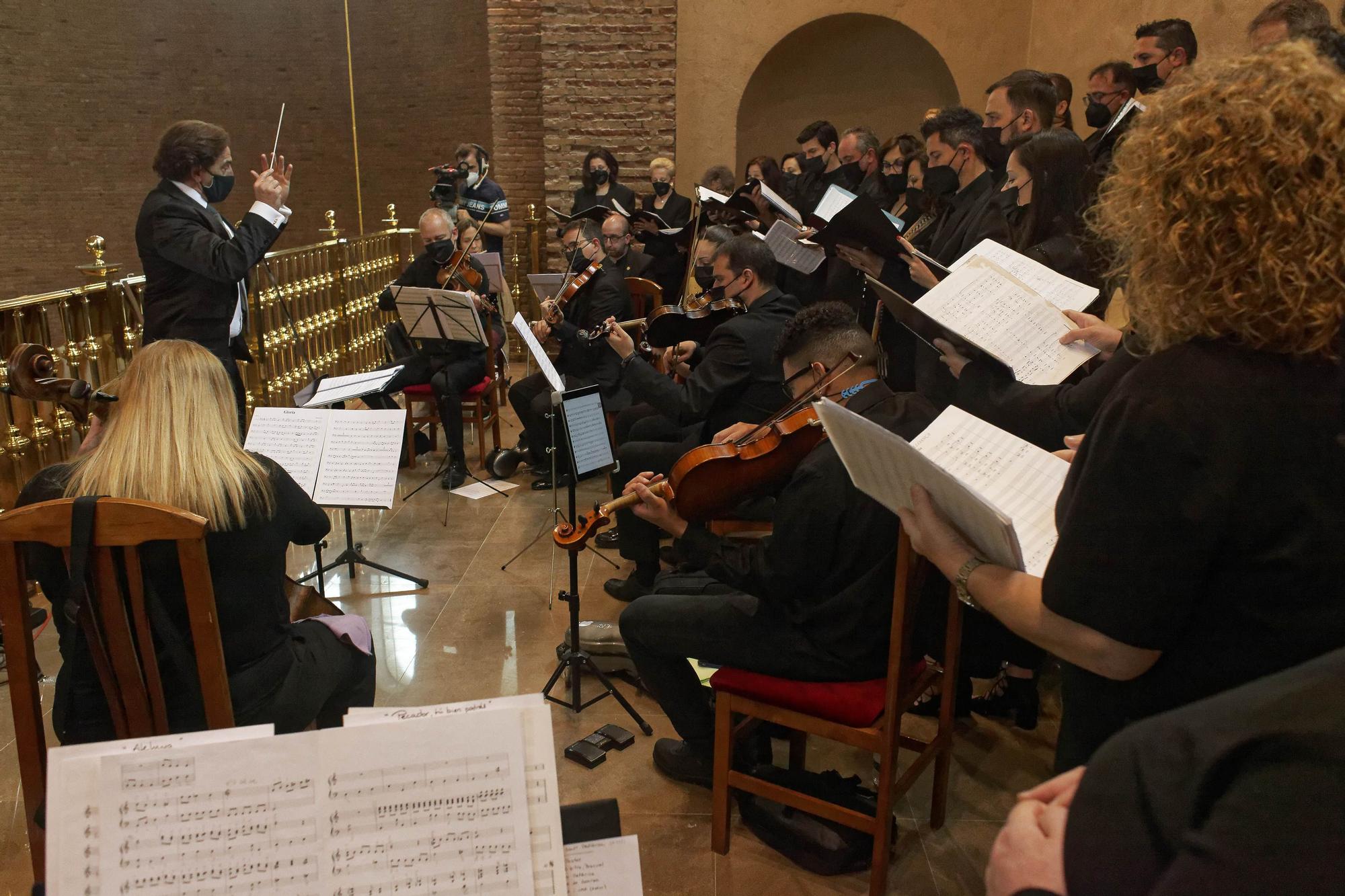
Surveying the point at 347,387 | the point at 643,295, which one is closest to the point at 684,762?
the point at 347,387

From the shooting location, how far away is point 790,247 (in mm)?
4723

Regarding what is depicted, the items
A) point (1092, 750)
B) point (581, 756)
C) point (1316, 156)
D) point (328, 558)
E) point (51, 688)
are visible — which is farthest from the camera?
point (328, 558)

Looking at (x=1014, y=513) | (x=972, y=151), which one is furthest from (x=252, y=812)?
(x=972, y=151)

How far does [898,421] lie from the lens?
8.34 ft

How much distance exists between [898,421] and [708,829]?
4.07 feet

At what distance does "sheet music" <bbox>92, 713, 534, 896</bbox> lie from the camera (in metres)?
1.19

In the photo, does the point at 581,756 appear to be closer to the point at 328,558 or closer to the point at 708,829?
the point at 708,829

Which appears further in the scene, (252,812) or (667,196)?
(667,196)

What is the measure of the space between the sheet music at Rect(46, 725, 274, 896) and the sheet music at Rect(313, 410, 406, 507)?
2325mm

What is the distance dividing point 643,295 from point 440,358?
134 centimetres

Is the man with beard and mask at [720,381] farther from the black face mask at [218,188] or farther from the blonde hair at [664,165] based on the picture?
the blonde hair at [664,165]

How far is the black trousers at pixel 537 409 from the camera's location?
5.35 meters

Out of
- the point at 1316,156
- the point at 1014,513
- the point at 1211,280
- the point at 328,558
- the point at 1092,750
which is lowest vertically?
the point at 328,558

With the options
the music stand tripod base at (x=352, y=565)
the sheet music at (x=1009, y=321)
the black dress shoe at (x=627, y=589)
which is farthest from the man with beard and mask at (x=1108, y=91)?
the music stand tripod base at (x=352, y=565)
